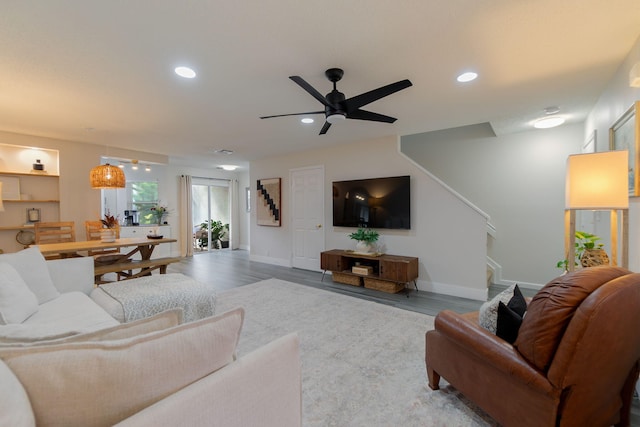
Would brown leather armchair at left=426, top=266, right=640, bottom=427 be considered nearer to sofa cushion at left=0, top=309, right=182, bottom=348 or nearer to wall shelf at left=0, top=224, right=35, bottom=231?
sofa cushion at left=0, top=309, right=182, bottom=348

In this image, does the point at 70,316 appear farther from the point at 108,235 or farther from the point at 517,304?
the point at 517,304

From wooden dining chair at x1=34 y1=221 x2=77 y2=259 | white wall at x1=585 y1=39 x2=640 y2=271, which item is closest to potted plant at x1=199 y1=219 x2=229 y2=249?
wooden dining chair at x1=34 y1=221 x2=77 y2=259

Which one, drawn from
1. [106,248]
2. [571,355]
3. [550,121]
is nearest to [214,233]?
[106,248]

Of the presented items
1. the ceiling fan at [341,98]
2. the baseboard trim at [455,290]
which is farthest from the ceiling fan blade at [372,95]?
the baseboard trim at [455,290]

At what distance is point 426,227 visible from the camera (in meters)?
4.44

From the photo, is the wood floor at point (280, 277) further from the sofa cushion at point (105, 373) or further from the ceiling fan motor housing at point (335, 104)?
the sofa cushion at point (105, 373)

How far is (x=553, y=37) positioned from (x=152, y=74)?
125 inches

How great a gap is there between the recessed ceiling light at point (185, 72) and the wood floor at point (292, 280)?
122 inches

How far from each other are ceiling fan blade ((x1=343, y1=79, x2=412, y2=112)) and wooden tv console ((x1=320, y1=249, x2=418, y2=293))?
2.48 m

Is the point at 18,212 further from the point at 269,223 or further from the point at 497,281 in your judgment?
the point at 497,281

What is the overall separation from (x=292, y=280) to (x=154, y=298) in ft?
9.10

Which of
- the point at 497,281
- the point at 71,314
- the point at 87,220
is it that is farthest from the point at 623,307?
the point at 87,220

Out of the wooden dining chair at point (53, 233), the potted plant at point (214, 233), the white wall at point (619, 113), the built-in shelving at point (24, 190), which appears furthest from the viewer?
the potted plant at point (214, 233)

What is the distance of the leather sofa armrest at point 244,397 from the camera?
744 millimetres
